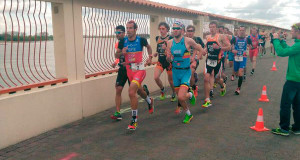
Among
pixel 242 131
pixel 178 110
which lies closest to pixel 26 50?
pixel 178 110

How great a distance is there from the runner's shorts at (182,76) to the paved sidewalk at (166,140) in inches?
33.0

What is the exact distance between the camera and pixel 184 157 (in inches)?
161

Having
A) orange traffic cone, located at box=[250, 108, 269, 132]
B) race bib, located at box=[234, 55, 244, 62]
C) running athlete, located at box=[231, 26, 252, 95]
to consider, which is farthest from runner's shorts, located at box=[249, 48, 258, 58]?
orange traffic cone, located at box=[250, 108, 269, 132]

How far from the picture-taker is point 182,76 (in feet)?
19.7

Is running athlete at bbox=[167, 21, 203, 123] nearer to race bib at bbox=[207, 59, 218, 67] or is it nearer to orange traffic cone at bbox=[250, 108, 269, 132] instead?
orange traffic cone at bbox=[250, 108, 269, 132]

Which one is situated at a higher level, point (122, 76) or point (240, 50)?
point (240, 50)

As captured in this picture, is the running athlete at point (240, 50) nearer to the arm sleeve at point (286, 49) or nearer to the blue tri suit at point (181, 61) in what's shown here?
the blue tri suit at point (181, 61)

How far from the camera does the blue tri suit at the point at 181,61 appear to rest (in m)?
5.90

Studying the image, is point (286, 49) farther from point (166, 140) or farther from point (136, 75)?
point (136, 75)

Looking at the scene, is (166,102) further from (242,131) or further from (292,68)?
(292,68)

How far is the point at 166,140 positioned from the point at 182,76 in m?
1.69

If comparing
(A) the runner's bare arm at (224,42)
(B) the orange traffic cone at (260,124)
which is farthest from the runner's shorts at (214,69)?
(B) the orange traffic cone at (260,124)

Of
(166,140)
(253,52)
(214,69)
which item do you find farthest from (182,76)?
(253,52)

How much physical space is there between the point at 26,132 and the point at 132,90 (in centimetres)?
212
